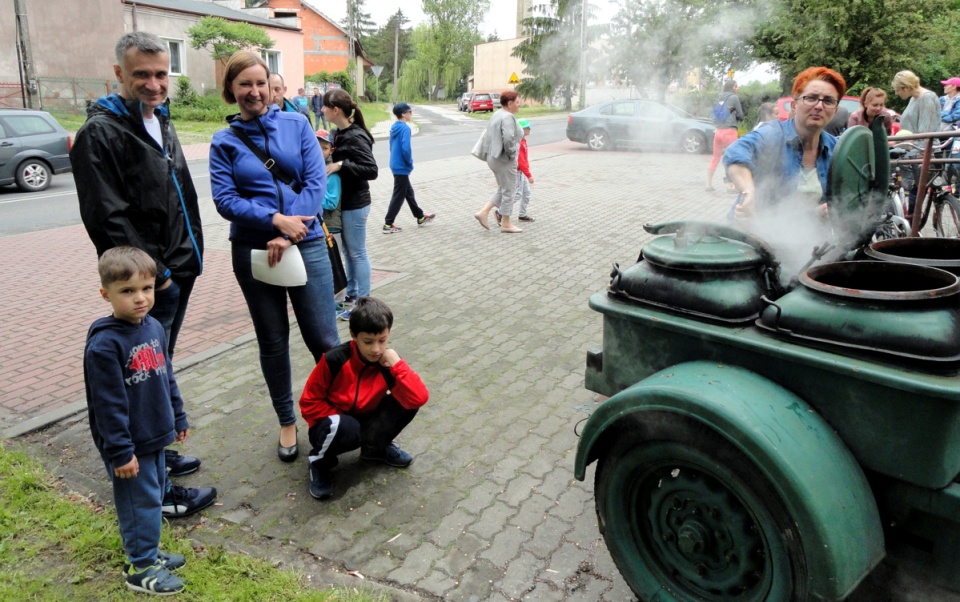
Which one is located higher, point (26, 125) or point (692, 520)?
point (26, 125)

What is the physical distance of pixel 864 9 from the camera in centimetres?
521

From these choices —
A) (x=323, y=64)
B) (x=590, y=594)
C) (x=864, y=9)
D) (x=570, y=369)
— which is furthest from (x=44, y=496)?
(x=323, y=64)

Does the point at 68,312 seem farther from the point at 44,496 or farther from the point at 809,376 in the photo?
the point at 809,376

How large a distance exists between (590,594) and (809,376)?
119cm

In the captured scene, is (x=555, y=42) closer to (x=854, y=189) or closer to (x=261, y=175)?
(x=261, y=175)

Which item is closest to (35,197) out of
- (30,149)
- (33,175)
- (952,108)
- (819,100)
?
(33,175)

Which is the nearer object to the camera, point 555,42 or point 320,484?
point 320,484

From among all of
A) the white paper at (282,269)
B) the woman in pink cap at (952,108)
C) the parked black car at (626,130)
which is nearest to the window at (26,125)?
the parked black car at (626,130)

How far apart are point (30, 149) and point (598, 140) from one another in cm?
1334

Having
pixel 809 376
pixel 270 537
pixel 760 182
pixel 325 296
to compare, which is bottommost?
pixel 270 537

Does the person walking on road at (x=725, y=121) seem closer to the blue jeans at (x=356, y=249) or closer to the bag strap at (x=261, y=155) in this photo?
the blue jeans at (x=356, y=249)

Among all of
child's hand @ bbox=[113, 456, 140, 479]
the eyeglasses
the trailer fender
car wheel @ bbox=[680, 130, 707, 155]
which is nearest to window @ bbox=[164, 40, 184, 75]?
car wheel @ bbox=[680, 130, 707, 155]

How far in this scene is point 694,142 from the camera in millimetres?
18062

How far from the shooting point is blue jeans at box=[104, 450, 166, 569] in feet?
8.59
